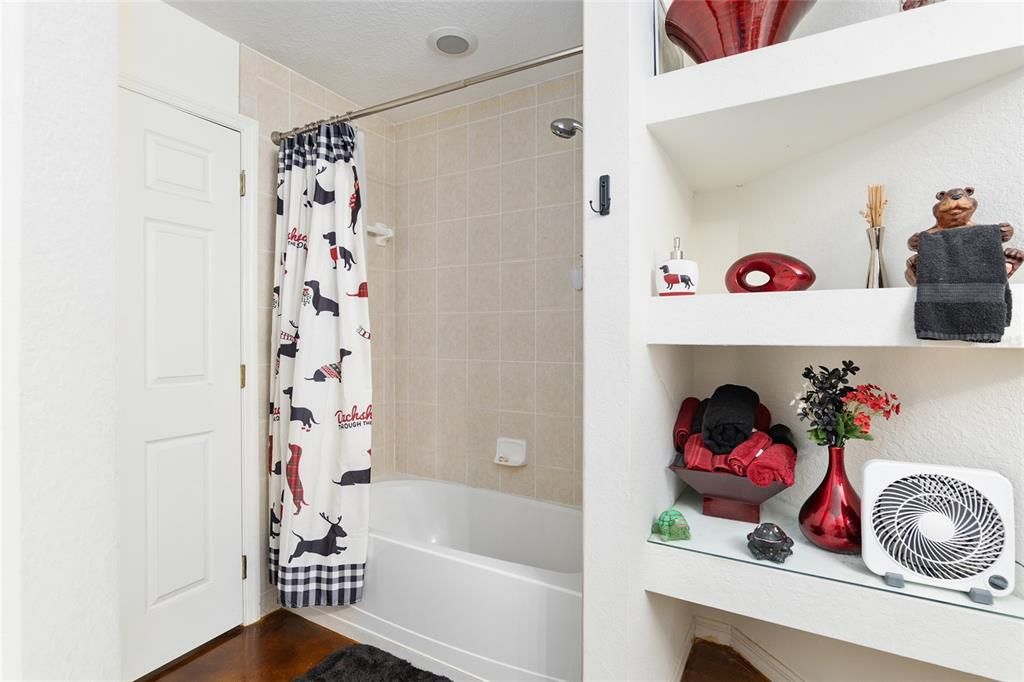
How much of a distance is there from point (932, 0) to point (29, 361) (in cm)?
195

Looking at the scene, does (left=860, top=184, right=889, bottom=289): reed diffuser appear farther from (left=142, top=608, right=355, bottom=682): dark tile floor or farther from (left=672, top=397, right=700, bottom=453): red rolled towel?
(left=142, top=608, right=355, bottom=682): dark tile floor

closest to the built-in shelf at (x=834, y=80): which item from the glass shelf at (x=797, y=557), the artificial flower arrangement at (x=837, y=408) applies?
the artificial flower arrangement at (x=837, y=408)

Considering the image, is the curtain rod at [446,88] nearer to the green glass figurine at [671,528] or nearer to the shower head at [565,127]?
the shower head at [565,127]

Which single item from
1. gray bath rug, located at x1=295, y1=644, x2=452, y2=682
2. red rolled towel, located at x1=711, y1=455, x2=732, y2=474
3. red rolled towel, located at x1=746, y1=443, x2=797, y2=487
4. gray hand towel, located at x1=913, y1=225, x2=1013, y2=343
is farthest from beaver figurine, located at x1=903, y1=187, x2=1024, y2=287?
gray bath rug, located at x1=295, y1=644, x2=452, y2=682

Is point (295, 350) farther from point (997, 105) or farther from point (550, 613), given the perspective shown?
point (997, 105)

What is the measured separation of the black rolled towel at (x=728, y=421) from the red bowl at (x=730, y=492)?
0.08m

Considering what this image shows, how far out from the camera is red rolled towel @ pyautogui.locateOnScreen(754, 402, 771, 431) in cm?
161

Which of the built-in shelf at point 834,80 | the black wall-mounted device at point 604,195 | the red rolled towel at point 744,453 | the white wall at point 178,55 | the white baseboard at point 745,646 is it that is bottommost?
the white baseboard at point 745,646

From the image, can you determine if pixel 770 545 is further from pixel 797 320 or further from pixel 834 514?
pixel 797 320

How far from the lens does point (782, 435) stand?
1.55 m

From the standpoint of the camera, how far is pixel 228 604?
217 centimetres

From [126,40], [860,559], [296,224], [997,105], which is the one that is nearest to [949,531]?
[860,559]

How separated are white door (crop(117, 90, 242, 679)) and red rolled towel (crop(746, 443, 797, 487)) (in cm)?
207

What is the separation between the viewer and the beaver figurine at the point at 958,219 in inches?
41.2
